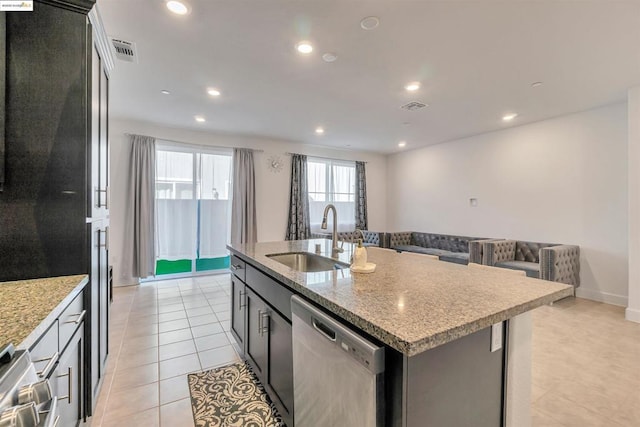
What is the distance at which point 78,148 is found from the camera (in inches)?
59.0

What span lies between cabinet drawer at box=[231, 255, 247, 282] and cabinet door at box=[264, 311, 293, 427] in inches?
23.3

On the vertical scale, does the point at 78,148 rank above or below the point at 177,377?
above

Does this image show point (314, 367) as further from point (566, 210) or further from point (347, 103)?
point (566, 210)

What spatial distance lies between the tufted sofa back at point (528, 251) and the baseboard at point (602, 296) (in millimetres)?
677

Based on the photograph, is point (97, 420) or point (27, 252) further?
point (97, 420)

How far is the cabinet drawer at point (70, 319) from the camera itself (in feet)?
3.94

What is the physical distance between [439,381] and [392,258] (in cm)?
123

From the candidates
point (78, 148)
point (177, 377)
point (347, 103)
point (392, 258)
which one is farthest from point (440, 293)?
point (347, 103)

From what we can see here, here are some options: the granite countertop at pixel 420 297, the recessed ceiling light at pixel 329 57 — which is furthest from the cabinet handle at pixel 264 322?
the recessed ceiling light at pixel 329 57

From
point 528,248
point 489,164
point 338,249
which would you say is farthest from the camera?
point 489,164

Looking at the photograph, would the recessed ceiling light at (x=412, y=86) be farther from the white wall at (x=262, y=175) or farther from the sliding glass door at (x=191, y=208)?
the sliding glass door at (x=191, y=208)

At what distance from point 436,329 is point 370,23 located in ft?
7.23

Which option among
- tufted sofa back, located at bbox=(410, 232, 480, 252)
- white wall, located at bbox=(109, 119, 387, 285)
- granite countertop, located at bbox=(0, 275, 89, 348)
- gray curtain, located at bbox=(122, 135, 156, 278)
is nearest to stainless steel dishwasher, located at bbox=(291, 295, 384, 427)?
granite countertop, located at bbox=(0, 275, 89, 348)

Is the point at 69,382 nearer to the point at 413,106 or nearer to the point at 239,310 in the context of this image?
the point at 239,310
